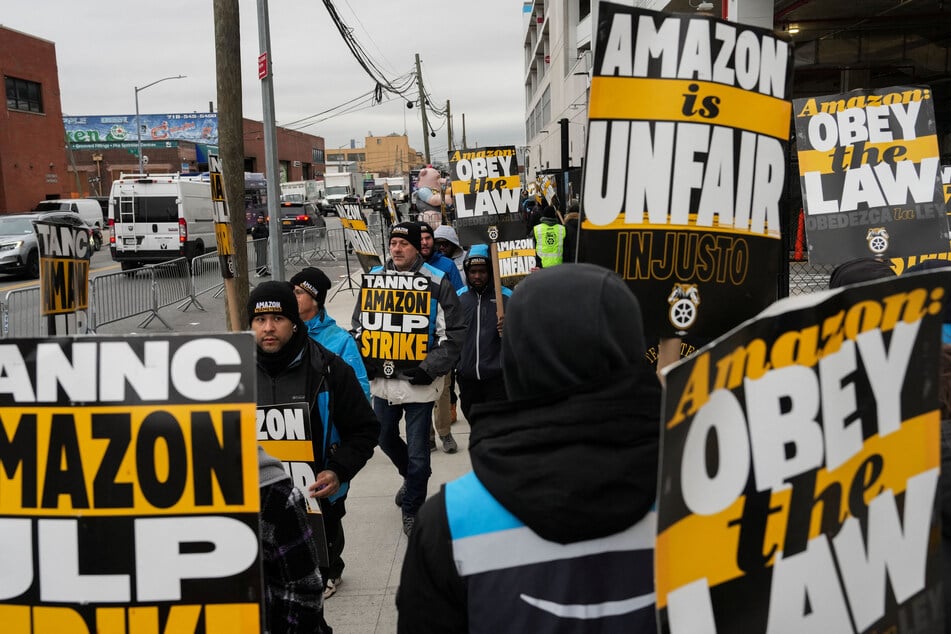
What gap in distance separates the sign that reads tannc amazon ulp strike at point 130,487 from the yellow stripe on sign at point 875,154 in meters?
4.19

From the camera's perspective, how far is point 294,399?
3738 millimetres

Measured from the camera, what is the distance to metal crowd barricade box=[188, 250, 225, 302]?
1697 centimetres

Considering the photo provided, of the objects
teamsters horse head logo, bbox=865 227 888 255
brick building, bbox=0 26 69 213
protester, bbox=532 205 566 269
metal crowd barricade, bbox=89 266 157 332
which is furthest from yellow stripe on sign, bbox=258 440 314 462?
brick building, bbox=0 26 69 213

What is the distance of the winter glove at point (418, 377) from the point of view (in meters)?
5.37

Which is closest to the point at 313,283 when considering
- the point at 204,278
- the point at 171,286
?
the point at 171,286

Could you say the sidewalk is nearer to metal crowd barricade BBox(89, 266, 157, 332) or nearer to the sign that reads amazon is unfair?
the sign that reads amazon is unfair

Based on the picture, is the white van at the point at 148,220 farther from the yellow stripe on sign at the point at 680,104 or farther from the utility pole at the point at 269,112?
the yellow stripe on sign at the point at 680,104

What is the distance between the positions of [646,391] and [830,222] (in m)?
3.95

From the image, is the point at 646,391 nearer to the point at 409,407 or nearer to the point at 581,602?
the point at 581,602

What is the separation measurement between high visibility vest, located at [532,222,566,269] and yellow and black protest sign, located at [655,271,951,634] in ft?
25.0

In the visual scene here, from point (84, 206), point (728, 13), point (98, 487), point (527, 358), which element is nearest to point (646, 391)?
point (527, 358)

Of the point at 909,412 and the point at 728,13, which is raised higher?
the point at 728,13

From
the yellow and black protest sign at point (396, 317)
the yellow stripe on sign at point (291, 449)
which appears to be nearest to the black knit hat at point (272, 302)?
the yellow stripe on sign at point (291, 449)

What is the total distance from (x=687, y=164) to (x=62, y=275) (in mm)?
2502
